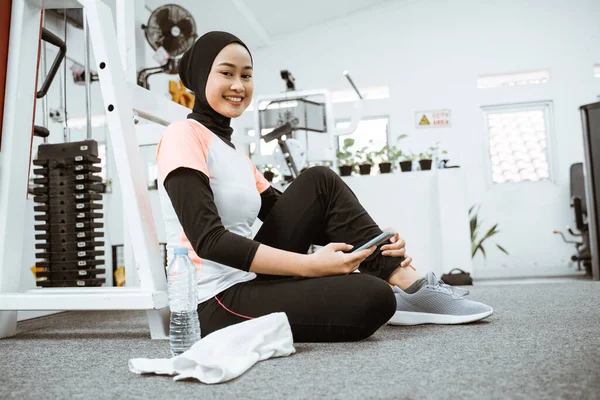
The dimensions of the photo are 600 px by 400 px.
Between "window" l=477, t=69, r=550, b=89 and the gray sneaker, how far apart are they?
5.07m

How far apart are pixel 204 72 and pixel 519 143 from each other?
5337mm

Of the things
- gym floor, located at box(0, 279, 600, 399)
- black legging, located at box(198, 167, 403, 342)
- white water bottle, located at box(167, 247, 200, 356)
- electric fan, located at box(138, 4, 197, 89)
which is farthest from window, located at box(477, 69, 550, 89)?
white water bottle, located at box(167, 247, 200, 356)

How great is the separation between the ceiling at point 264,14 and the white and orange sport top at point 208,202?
4317 millimetres

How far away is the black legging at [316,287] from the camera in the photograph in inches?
47.3

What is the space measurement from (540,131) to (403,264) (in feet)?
17.0

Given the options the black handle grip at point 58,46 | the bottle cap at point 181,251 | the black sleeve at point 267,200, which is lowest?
the bottle cap at point 181,251

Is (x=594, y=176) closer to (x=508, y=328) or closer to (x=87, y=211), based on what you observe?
(x=508, y=328)

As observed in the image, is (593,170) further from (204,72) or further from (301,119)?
(204,72)

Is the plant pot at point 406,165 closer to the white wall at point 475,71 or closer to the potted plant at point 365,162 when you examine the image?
the potted plant at point 365,162

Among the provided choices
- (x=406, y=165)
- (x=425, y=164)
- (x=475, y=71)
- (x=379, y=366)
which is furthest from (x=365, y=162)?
(x=475, y=71)

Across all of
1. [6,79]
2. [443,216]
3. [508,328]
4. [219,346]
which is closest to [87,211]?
[6,79]

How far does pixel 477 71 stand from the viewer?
19.7 feet

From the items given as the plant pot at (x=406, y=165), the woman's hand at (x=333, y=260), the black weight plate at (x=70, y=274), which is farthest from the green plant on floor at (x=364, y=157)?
the woman's hand at (x=333, y=260)

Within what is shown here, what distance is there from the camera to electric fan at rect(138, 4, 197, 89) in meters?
3.43
